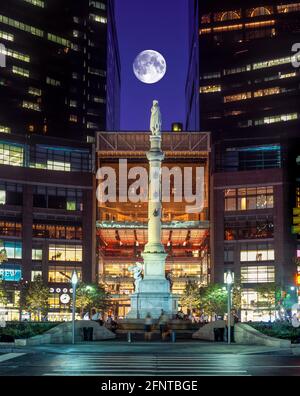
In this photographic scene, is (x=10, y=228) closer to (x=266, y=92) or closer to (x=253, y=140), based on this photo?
(x=253, y=140)

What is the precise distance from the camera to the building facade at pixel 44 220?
126562 millimetres

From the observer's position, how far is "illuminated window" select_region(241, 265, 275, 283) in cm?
12762

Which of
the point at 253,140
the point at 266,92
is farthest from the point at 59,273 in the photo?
the point at 266,92

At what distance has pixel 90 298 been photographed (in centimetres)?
11231

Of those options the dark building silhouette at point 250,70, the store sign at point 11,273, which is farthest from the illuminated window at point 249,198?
the dark building silhouette at point 250,70

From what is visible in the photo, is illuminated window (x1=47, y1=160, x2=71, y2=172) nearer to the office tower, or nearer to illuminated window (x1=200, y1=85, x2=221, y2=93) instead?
the office tower

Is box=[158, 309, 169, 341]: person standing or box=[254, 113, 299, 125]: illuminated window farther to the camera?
box=[254, 113, 299, 125]: illuminated window

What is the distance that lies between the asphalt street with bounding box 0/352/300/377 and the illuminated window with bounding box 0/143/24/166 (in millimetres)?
95778

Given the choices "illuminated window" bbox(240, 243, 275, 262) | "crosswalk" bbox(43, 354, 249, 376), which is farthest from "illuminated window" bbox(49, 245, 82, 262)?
"crosswalk" bbox(43, 354, 249, 376)

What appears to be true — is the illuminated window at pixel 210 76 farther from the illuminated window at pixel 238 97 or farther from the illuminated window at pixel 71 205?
the illuminated window at pixel 71 205

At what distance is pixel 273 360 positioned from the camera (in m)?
31.8

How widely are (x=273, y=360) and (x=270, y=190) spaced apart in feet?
326

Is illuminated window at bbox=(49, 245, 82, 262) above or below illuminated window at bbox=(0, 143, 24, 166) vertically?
below
